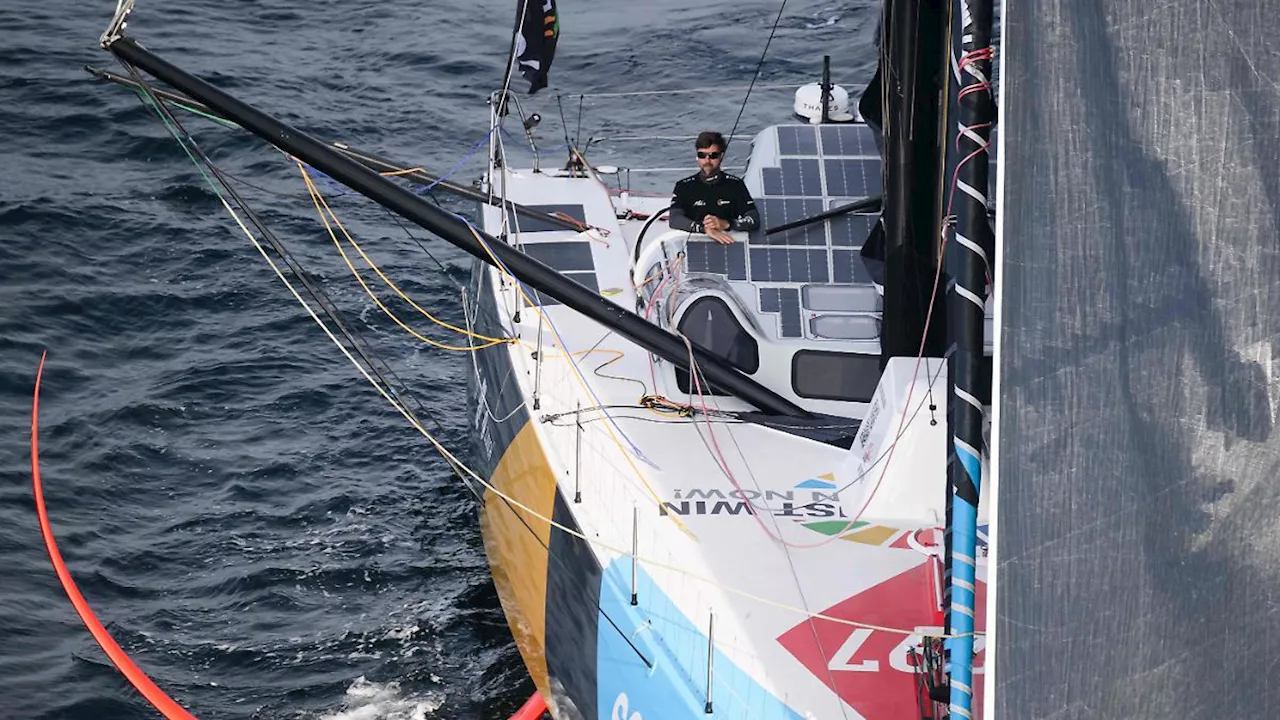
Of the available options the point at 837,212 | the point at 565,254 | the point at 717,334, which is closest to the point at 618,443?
the point at 717,334

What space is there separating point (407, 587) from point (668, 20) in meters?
10.1

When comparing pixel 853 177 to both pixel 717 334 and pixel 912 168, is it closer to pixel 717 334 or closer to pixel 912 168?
pixel 717 334

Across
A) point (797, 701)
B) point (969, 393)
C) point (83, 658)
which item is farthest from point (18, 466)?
point (969, 393)

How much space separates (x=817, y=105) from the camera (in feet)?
36.6

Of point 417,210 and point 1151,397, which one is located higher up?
point 417,210

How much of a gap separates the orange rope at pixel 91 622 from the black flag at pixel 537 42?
3.91 meters

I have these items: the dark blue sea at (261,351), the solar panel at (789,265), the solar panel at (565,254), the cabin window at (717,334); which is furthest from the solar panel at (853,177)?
the dark blue sea at (261,351)

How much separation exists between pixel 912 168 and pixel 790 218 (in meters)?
1.93

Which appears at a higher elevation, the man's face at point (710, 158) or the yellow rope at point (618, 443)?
the man's face at point (710, 158)

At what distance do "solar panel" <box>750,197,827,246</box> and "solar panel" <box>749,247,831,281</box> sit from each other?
67mm

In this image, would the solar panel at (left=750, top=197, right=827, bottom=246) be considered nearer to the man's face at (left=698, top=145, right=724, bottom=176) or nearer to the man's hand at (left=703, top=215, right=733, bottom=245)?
the man's hand at (left=703, top=215, right=733, bottom=245)

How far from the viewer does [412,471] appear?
10961 millimetres

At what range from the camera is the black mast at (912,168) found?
6879 mm

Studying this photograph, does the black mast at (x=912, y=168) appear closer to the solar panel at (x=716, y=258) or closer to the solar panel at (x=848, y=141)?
the solar panel at (x=716, y=258)
